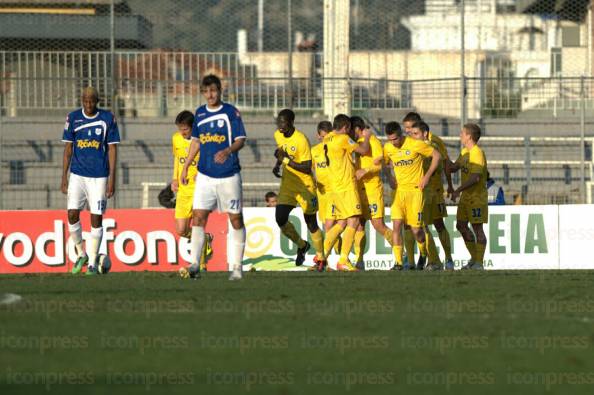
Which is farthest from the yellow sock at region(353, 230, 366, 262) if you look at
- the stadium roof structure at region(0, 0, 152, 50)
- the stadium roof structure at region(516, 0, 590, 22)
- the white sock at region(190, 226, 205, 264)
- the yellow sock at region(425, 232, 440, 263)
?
the stadium roof structure at region(516, 0, 590, 22)

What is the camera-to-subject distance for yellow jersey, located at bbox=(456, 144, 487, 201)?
1639 centimetres

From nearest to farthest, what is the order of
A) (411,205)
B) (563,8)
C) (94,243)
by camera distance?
(94,243)
(411,205)
(563,8)

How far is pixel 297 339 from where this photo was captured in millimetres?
7598

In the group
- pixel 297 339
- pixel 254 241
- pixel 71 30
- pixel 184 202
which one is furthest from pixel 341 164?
pixel 71 30

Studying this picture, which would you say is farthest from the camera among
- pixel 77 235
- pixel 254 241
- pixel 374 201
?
pixel 254 241

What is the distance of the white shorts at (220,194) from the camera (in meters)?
12.4

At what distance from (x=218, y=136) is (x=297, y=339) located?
5.20 metres

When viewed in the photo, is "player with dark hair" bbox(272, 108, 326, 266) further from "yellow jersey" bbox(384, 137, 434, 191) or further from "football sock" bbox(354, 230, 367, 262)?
"yellow jersey" bbox(384, 137, 434, 191)

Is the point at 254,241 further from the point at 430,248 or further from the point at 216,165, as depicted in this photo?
the point at 216,165

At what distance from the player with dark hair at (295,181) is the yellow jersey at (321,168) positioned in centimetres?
14

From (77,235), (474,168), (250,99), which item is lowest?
(77,235)

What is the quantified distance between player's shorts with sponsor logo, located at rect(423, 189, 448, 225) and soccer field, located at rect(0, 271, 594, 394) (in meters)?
5.16

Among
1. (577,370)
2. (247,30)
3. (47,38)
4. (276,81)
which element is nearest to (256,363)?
(577,370)

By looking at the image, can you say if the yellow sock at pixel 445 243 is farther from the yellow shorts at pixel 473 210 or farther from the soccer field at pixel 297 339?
the soccer field at pixel 297 339
